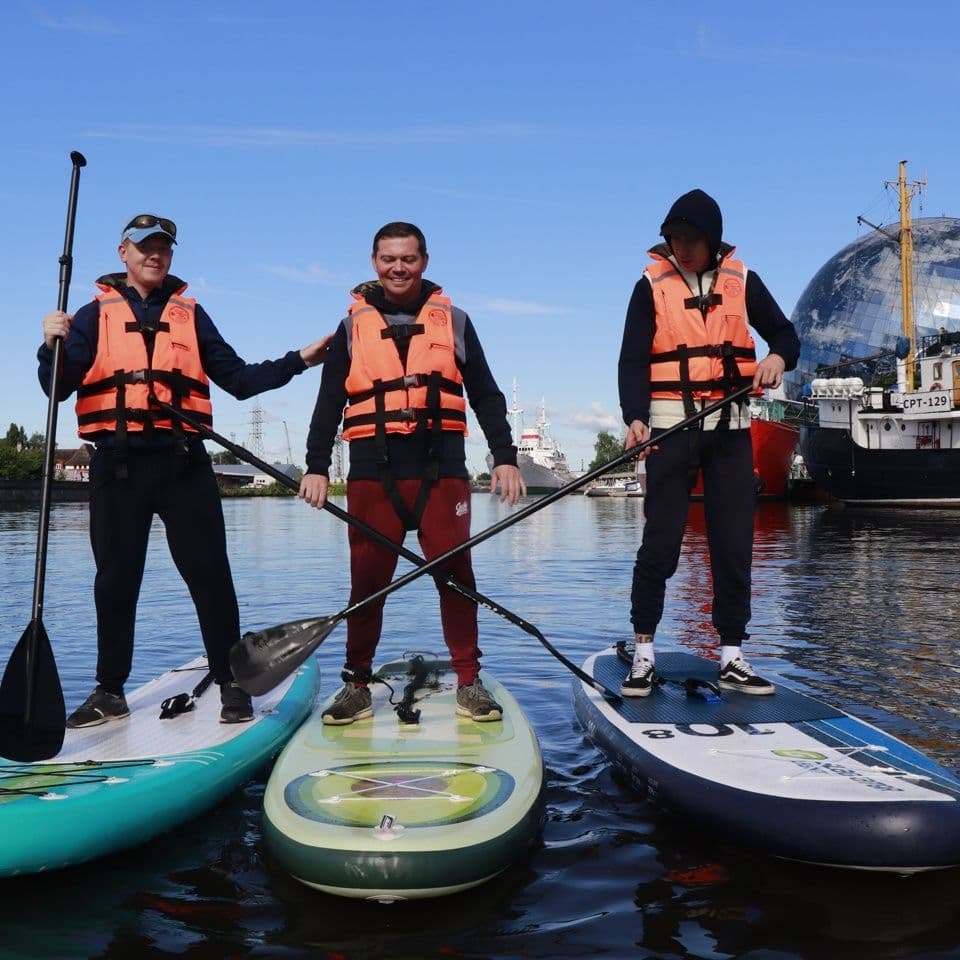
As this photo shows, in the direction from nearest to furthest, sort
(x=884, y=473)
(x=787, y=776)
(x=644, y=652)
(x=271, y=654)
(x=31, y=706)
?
(x=787, y=776) → (x=31, y=706) → (x=271, y=654) → (x=644, y=652) → (x=884, y=473)

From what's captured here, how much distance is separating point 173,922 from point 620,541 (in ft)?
76.4

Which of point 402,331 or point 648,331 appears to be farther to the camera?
point 648,331

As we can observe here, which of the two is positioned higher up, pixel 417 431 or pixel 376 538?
pixel 417 431

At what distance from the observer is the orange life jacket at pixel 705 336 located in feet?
16.8

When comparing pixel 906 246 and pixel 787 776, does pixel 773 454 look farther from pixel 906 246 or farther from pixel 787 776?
pixel 787 776

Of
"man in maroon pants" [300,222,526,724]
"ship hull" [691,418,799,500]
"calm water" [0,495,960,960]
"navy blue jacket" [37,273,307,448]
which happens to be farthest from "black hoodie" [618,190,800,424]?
"ship hull" [691,418,799,500]

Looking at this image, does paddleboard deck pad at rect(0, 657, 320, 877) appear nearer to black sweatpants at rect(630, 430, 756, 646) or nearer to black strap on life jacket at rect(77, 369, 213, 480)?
black strap on life jacket at rect(77, 369, 213, 480)

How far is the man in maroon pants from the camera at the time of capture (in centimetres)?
480

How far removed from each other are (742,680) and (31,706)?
354cm

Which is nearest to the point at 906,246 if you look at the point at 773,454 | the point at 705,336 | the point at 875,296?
the point at 773,454

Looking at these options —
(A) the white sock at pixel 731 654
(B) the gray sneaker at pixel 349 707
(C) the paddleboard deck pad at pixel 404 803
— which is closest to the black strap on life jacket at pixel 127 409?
(B) the gray sneaker at pixel 349 707

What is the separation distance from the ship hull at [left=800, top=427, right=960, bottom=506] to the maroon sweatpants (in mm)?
40109

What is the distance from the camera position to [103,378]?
4855mm

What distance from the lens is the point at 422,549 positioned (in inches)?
192
